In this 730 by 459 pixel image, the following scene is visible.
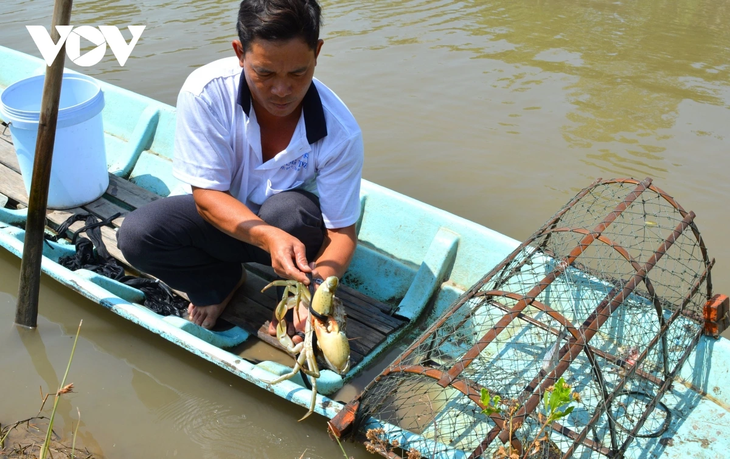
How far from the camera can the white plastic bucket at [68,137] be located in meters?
3.63

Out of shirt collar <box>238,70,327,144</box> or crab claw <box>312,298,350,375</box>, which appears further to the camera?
shirt collar <box>238,70,327,144</box>

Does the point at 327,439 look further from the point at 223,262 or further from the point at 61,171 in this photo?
the point at 61,171

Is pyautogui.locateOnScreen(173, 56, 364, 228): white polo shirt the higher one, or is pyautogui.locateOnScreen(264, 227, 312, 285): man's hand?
pyautogui.locateOnScreen(173, 56, 364, 228): white polo shirt

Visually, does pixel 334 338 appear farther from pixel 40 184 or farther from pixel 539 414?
pixel 40 184

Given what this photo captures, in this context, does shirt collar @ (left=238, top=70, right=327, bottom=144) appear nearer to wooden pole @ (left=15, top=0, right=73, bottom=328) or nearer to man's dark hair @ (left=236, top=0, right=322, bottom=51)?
man's dark hair @ (left=236, top=0, right=322, bottom=51)

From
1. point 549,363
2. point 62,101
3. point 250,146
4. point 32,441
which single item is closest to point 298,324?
point 250,146

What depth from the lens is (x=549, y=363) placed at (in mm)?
2520

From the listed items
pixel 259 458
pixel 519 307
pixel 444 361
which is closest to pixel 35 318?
pixel 259 458

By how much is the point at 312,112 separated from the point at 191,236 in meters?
0.80

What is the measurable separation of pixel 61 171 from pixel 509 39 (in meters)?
5.44

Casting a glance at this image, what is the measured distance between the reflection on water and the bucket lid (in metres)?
0.99

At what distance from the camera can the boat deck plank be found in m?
3.16

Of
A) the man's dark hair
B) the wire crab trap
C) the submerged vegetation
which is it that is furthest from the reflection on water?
the man's dark hair

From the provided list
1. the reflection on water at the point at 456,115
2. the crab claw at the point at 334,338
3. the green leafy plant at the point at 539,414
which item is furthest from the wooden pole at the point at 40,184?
the green leafy plant at the point at 539,414
